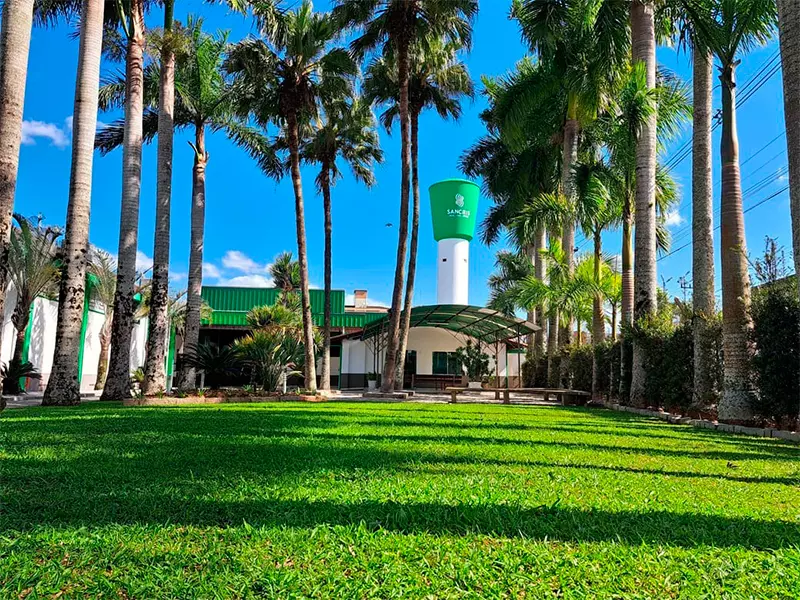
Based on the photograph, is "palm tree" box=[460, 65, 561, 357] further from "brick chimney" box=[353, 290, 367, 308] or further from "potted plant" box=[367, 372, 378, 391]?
"brick chimney" box=[353, 290, 367, 308]

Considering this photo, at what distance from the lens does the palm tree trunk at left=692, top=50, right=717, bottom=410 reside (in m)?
11.1

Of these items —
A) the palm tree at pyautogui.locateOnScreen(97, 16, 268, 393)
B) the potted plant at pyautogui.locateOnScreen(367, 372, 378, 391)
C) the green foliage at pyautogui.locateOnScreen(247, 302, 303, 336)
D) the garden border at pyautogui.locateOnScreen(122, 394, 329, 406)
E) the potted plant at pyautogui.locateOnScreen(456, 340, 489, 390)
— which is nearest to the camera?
the garden border at pyautogui.locateOnScreen(122, 394, 329, 406)

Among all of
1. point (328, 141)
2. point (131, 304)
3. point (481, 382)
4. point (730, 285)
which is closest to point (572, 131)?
point (328, 141)

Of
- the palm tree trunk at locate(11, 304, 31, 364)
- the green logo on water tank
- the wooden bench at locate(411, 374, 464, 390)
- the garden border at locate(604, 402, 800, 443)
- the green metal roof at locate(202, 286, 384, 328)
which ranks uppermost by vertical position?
the green logo on water tank

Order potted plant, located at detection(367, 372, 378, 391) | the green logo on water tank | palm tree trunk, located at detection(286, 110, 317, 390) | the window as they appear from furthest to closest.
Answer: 1. the green logo on water tank
2. the window
3. potted plant, located at detection(367, 372, 378, 391)
4. palm tree trunk, located at detection(286, 110, 317, 390)

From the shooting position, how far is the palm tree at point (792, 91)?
7.56m

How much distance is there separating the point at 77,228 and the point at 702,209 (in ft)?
43.7

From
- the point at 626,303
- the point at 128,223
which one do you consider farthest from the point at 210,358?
the point at 626,303

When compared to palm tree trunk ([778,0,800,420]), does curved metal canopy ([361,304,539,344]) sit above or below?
below

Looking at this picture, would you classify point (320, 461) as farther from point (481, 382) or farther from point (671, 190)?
point (481, 382)

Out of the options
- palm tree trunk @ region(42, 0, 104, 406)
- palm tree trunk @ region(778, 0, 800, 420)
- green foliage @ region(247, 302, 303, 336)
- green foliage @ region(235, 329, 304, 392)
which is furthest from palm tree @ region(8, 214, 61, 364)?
palm tree trunk @ region(778, 0, 800, 420)

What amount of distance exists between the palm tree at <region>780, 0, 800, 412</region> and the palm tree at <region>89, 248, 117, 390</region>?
21.8 meters

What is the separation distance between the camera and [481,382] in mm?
28484

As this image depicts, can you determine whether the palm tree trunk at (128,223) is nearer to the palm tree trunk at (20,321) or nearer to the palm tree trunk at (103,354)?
the palm tree trunk at (20,321)
